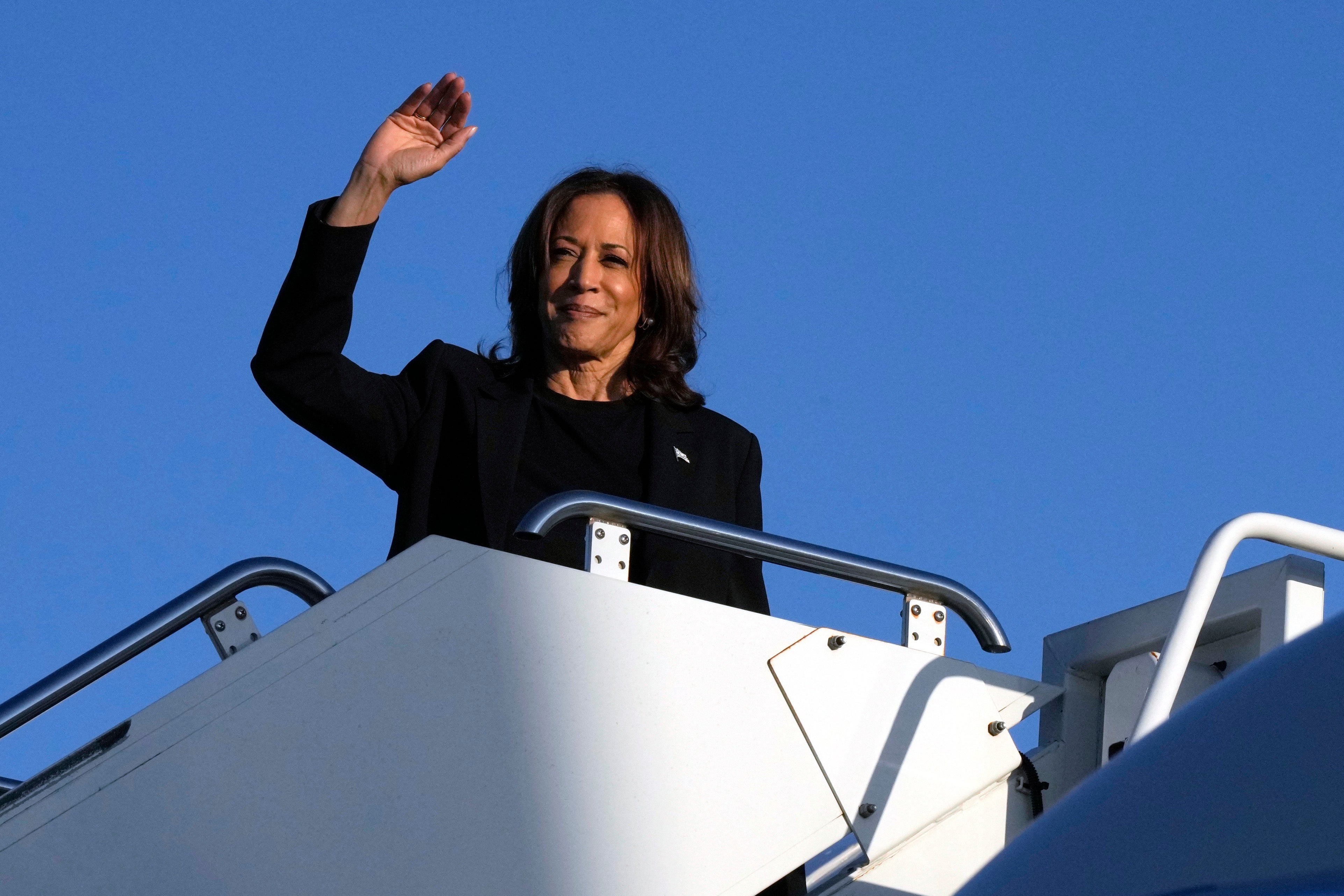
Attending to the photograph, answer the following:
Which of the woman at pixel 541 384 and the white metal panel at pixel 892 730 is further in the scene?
the woman at pixel 541 384

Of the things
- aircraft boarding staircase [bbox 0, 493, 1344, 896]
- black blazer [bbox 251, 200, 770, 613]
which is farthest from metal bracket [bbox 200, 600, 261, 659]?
black blazer [bbox 251, 200, 770, 613]

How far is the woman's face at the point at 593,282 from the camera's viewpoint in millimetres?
3850

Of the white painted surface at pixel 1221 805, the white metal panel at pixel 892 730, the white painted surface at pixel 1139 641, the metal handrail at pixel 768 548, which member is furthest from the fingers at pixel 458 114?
the white painted surface at pixel 1221 805

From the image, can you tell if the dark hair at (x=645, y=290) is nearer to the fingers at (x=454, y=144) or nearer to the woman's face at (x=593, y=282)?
the woman's face at (x=593, y=282)

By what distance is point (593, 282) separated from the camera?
153 inches

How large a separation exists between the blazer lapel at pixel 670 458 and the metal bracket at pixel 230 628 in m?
0.92

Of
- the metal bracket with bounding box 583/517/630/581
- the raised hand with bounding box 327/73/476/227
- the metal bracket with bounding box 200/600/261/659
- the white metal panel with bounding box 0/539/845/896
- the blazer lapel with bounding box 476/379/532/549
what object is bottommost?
the white metal panel with bounding box 0/539/845/896

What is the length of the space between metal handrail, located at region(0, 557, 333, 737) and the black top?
589mm

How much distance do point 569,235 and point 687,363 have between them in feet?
1.42

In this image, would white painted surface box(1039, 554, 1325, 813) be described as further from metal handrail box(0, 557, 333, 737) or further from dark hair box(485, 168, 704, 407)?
metal handrail box(0, 557, 333, 737)

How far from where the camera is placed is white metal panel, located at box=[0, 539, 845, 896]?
263 cm

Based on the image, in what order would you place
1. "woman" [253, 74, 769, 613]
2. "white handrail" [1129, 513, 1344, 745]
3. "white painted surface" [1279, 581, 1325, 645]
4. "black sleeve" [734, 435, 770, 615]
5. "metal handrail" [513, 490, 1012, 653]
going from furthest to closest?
"black sleeve" [734, 435, 770, 615] < "woman" [253, 74, 769, 613] < "white painted surface" [1279, 581, 1325, 645] < "metal handrail" [513, 490, 1012, 653] < "white handrail" [1129, 513, 1344, 745]

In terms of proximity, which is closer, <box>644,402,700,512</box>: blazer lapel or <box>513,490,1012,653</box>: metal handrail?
<box>513,490,1012,653</box>: metal handrail

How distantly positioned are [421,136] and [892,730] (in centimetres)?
160
